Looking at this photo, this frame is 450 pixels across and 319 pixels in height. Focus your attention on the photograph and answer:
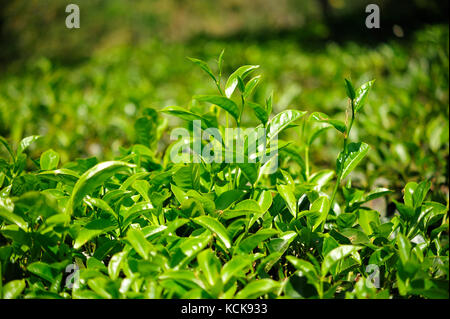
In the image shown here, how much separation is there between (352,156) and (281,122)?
0.24 meters

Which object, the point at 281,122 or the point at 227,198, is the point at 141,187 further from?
the point at 281,122

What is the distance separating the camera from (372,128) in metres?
2.28

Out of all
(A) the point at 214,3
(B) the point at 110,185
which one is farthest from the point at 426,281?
(A) the point at 214,3

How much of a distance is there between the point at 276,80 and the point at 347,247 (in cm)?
331

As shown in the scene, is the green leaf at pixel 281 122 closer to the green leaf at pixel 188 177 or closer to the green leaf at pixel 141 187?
the green leaf at pixel 188 177

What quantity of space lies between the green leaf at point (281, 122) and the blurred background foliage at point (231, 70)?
196 millimetres

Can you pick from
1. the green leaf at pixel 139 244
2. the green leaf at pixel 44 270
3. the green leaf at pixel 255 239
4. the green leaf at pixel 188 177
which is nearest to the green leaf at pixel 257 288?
the green leaf at pixel 255 239

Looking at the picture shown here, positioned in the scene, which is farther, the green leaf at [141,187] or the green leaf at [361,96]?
the green leaf at [141,187]

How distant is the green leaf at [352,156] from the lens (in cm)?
111

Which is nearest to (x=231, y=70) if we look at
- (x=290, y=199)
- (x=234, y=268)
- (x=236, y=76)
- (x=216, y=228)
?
(x=236, y=76)

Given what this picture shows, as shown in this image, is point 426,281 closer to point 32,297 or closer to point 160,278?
point 160,278

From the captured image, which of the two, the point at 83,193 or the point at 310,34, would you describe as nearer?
the point at 83,193

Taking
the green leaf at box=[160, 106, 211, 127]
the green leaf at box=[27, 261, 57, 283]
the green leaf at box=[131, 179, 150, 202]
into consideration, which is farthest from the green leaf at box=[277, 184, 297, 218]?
the green leaf at box=[27, 261, 57, 283]

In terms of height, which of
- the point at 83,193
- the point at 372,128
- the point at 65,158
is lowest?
the point at 83,193
